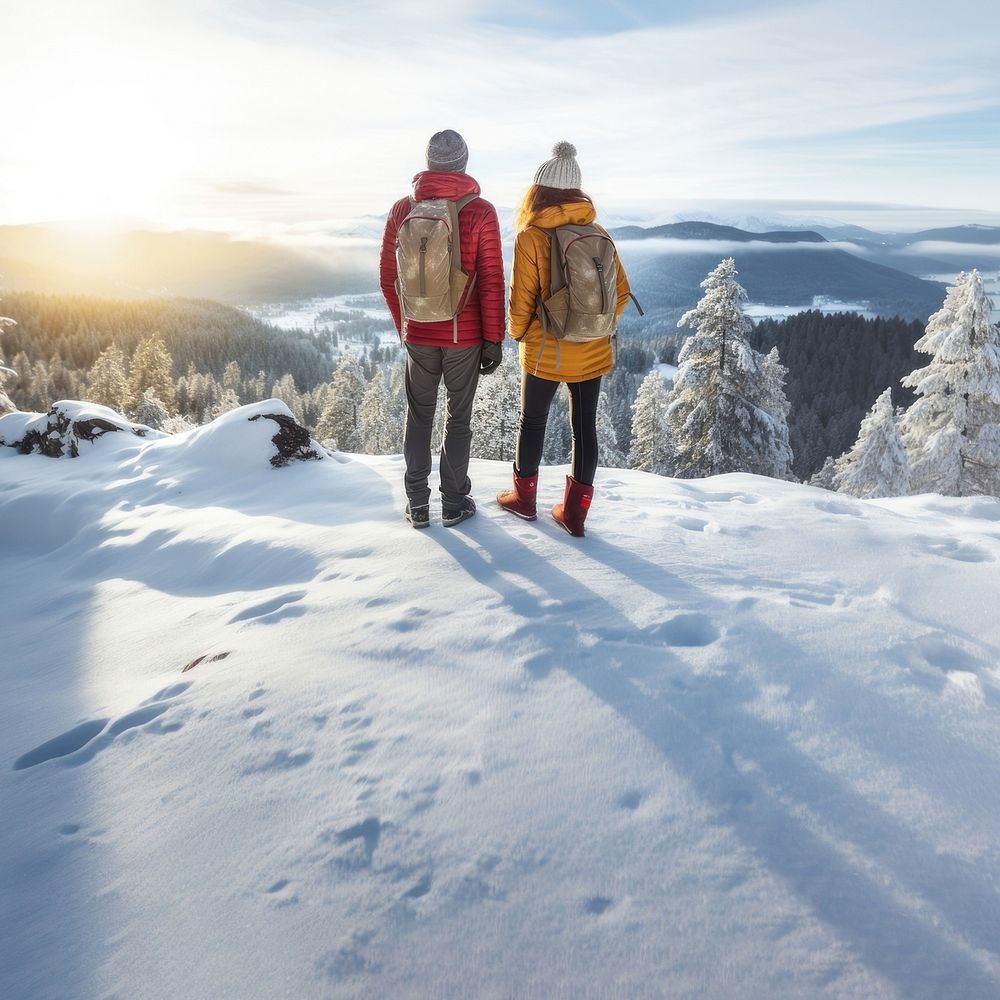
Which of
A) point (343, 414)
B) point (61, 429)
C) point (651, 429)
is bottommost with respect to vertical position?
point (343, 414)

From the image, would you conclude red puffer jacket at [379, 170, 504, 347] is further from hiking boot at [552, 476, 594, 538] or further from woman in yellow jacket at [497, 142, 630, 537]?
hiking boot at [552, 476, 594, 538]

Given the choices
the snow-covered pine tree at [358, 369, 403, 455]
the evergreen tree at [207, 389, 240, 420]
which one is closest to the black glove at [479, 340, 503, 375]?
the snow-covered pine tree at [358, 369, 403, 455]

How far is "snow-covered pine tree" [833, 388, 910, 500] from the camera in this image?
2005 centimetres

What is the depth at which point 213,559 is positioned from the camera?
14.3 ft

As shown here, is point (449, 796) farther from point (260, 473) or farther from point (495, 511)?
point (260, 473)

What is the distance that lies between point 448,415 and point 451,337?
656 millimetres

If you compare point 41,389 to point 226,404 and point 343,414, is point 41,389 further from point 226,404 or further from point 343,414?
point 343,414

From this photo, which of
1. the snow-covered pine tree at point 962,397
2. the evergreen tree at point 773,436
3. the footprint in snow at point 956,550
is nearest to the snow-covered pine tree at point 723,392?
the evergreen tree at point 773,436

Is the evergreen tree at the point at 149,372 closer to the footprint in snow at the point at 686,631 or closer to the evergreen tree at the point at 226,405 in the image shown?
the evergreen tree at the point at 226,405

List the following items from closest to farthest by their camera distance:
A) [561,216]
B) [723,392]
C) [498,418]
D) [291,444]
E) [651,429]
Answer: [561,216] < [291,444] < [723,392] < [498,418] < [651,429]

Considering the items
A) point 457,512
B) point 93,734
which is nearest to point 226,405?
point 457,512

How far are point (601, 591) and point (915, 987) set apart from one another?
Result: 197cm

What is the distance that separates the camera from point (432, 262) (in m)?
3.68

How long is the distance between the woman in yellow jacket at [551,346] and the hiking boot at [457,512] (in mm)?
462
